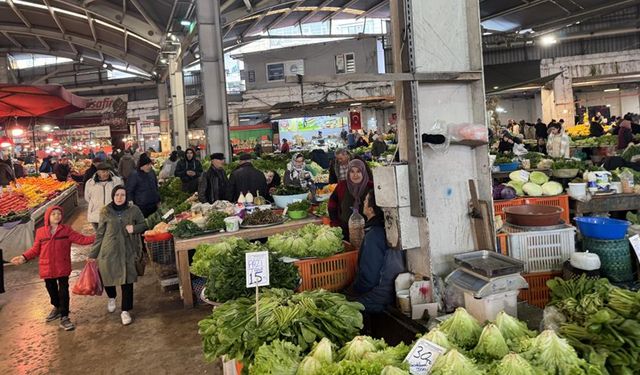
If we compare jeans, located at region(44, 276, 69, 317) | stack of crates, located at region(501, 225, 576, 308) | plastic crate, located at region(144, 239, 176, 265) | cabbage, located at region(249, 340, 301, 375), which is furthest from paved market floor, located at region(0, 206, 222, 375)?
stack of crates, located at region(501, 225, 576, 308)

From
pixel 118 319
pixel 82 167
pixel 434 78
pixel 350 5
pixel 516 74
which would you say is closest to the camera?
pixel 434 78

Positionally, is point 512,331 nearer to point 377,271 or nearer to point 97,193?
point 377,271

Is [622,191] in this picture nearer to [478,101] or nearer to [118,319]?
[478,101]

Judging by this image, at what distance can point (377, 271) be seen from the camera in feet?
11.0

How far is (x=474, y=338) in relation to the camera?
2.15 metres

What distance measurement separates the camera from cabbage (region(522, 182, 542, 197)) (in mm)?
5766

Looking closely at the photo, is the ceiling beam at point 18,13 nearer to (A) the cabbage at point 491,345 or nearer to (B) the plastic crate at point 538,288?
(B) the plastic crate at point 538,288

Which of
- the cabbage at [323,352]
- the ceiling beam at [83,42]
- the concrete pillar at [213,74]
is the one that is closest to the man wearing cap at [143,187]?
the concrete pillar at [213,74]

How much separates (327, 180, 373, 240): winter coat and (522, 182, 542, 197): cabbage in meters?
2.39

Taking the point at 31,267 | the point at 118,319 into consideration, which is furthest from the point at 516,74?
the point at 31,267

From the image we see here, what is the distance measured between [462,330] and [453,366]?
1.53ft

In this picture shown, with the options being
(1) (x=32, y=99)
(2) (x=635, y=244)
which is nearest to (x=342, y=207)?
(2) (x=635, y=244)

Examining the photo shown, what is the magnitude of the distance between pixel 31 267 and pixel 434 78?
26.4 ft

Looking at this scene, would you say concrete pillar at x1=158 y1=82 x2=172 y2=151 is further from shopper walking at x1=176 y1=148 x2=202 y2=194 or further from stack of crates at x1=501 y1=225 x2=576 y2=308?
stack of crates at x1=501 y1=225 x2=576 y2=308
